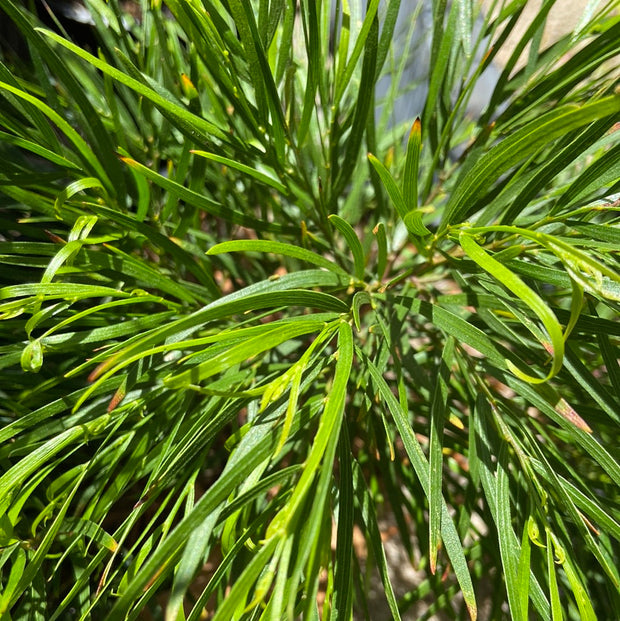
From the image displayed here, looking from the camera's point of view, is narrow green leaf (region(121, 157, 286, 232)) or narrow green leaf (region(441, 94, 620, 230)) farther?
narrow green leaf (region(121, 157, 286, 232))

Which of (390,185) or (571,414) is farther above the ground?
(390,185)

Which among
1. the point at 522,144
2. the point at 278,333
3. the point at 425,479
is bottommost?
the point at 425,479

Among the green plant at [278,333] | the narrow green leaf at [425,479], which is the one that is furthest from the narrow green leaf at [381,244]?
the narrow green leaf at [425,479]

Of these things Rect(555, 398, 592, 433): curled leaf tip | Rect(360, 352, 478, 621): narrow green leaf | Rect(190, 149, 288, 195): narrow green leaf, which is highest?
Rect(190, 149, 288, 195): narrow green leaf

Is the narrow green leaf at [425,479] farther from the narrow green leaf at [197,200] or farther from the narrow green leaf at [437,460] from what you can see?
the narrow green leaf at [197,200]

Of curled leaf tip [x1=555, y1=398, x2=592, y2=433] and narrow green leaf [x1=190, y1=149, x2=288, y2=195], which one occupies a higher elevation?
narrow green leaf [x1=190, y1=149, x2=288, y2=195]

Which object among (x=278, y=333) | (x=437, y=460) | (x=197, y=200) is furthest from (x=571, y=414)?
(x=197, y=200)

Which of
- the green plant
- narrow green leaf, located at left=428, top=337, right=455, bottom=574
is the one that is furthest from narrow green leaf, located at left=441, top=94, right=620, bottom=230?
narrow green leaf, located at left=428, top=337, right=455, bottom=574

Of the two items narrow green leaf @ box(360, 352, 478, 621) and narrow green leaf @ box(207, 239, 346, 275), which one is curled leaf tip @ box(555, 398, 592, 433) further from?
narrow green leaf @ box(207, 239, 346, 275)

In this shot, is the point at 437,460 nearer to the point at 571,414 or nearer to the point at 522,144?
the point at 571,414
